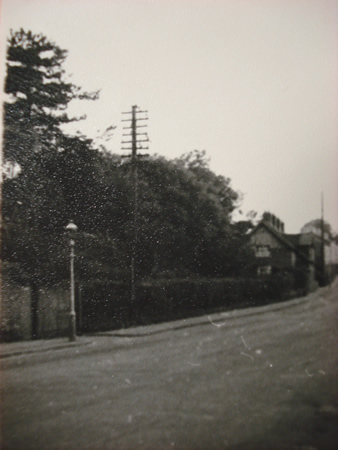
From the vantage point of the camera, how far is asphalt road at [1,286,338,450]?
3.87 metres

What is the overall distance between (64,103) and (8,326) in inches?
143

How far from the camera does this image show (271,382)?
5.67m

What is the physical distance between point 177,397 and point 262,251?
13020 mm

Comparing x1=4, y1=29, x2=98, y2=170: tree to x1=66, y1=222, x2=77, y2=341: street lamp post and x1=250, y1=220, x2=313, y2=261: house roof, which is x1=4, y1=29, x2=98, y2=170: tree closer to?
x1=66, y1=222, x2=77, y2=341: street lamp post

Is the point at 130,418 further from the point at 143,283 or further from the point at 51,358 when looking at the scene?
the point at 143,283

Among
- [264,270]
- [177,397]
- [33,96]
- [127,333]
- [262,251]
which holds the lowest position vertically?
[127,333]

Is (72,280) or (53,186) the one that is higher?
(53,186)

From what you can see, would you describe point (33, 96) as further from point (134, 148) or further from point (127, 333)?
point (127, 333)

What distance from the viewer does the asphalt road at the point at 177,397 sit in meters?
3.87

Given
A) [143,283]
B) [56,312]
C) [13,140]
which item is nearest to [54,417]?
[13,140]

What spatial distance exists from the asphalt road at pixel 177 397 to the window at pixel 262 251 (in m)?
7.55

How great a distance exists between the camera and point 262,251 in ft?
58.0

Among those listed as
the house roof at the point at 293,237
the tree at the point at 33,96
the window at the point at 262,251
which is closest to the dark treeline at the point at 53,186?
the tree at the point at 33,96

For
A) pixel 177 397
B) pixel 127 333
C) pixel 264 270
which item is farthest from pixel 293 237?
pixel 264 270
